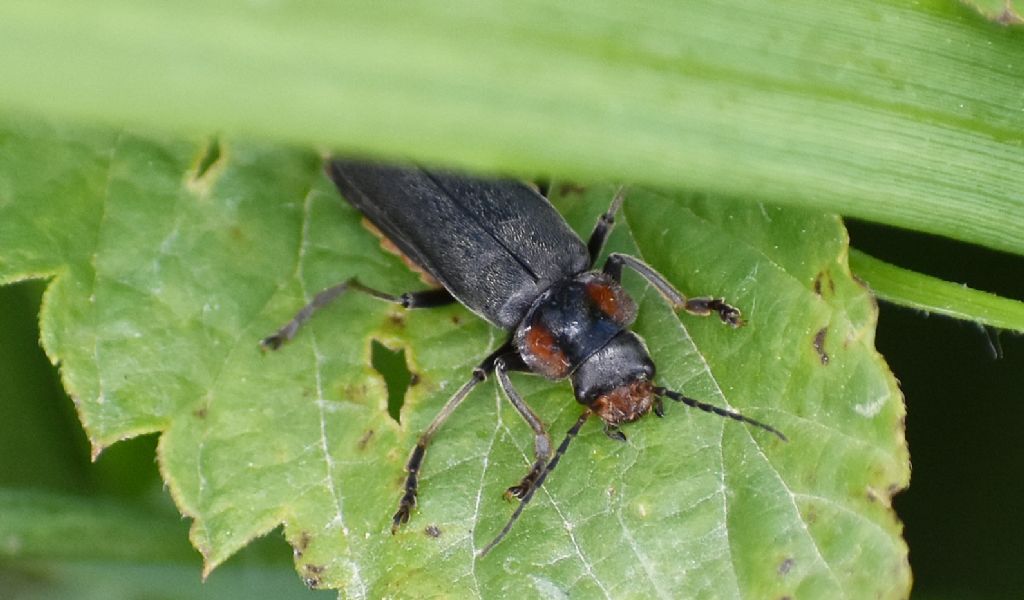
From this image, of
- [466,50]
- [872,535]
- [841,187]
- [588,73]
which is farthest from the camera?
[872,535]

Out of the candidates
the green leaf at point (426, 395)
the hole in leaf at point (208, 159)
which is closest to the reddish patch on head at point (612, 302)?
the green leaf at point (426, 395)

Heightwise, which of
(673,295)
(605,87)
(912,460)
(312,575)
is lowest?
(312,575)

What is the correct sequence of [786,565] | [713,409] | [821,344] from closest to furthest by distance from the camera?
1. [786,565]
2. [821,344]
3. [713,409]

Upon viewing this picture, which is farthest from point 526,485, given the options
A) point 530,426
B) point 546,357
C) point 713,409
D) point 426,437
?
point 713,409

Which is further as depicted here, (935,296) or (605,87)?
(935,296)

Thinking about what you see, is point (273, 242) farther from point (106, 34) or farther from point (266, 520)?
point (106, 34)

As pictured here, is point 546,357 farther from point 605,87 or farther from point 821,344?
point 605,87

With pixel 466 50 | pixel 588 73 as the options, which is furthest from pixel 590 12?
pixel 466 50
